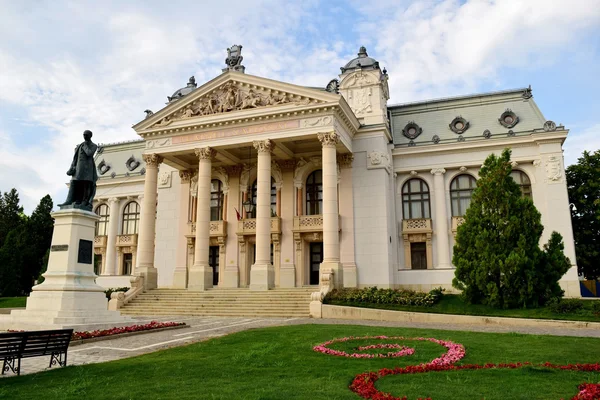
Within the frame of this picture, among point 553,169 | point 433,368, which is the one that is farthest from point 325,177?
point 433,368

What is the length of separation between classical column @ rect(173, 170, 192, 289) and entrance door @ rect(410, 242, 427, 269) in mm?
17477

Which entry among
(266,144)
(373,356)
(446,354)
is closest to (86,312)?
(373,356)

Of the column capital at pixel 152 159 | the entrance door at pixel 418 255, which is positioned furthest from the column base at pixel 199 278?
the entrance door at pixel 418 255

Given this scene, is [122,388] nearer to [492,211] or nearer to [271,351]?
[271,351]

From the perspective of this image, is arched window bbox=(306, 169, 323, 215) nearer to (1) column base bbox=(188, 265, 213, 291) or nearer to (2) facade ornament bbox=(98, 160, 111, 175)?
(1) column base bbox=(188, 265, 213, 291)

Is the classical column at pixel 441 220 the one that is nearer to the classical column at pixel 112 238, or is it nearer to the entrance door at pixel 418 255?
the entrance door at pixel 418 255

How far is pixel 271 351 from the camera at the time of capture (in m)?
11.5

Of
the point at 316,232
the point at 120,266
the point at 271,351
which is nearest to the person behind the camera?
the point at 271,351

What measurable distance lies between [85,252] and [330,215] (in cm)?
1526

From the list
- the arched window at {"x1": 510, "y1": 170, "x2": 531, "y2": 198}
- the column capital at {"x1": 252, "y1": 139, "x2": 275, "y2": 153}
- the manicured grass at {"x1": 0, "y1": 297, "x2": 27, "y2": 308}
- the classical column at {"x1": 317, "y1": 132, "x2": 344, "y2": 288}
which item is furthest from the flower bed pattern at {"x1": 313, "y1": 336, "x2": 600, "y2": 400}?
Answer: the manicured grass at {"x1": 0, "y1": 297, "x2": 27, "y2": 308}

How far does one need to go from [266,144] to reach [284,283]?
9.90 metres

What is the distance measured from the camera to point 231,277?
34.9 m

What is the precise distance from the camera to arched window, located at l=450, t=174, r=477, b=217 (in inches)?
1382

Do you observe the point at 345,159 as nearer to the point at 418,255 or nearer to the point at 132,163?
the point at 418,255
